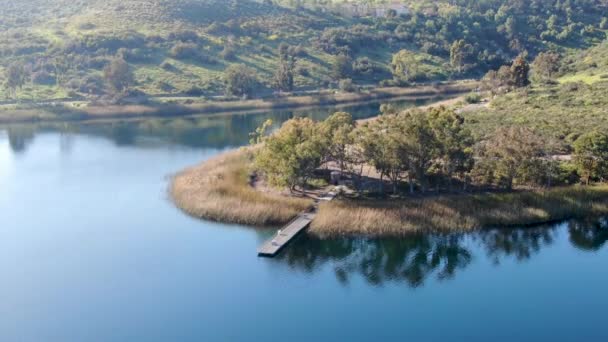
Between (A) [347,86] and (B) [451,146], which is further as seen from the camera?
(A) [347,86]

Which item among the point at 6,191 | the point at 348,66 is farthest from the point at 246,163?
the point at 348,66

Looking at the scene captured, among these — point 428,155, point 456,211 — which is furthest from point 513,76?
point 456,211

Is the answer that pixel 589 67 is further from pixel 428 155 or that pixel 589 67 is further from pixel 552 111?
→ pixel 428 155

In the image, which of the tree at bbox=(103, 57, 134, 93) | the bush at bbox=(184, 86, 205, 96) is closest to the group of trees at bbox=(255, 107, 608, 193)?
the tree at bbox=(103, 57, 134, 93)

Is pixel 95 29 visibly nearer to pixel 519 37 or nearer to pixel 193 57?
pixel 193 57

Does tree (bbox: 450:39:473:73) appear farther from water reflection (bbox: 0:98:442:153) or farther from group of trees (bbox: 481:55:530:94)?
group of trees (bbox: 481:55:530:94)

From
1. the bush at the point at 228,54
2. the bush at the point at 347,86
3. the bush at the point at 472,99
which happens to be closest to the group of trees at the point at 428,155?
the bush at the point at 472,99

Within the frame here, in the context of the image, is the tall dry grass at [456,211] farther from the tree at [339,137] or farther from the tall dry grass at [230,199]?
the tree at [339,137]
